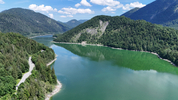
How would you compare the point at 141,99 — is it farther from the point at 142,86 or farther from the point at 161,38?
the point at 161,38

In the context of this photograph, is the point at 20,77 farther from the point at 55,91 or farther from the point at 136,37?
the point at 136,37

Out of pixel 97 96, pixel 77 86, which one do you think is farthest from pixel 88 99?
pixel 77 86

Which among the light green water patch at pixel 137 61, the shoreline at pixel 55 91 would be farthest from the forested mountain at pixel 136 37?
the shoreline at pixel 55 91

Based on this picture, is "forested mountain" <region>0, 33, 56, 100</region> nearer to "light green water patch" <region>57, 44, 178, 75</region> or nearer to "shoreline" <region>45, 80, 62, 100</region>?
"shoreline" <region>45, 80, 62, 100</region>

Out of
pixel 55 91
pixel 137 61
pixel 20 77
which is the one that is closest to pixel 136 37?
pixel 137 61

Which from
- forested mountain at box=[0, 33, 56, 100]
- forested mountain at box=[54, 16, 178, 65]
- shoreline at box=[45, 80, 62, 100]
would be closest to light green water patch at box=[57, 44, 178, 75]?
forested mountain at box=[54, 16, 178, 65]

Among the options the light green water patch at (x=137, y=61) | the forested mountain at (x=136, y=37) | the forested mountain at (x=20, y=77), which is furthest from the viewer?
the forested mountain at (x=136, y=37)

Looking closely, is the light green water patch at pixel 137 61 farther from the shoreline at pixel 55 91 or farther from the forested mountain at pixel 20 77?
the forested mountain at pixel 20 77

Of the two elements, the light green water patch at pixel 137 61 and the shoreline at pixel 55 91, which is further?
the light green water patch at pixel 137 61
